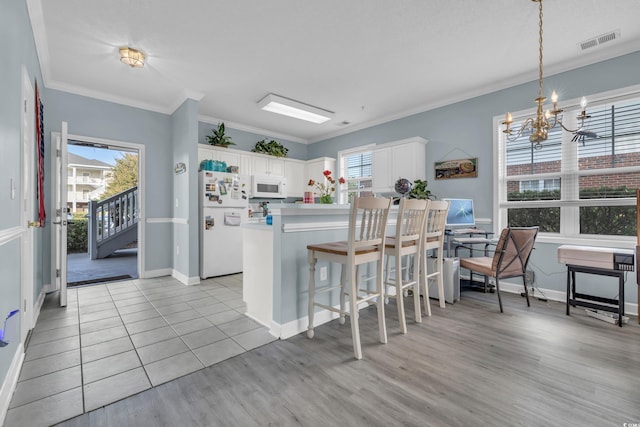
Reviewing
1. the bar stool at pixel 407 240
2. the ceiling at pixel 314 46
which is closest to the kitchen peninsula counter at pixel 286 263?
the bar stool at pixel 407 240

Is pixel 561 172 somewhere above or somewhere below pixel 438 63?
below

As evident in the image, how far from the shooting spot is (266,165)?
18.2 feet

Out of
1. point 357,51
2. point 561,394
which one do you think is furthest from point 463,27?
point 561,394

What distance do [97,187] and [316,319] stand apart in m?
9.55

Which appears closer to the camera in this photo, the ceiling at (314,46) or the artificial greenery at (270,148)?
the ceiling at (314,46)

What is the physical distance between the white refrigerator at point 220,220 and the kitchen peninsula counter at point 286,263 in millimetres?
1778

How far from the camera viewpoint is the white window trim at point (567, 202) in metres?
2.94

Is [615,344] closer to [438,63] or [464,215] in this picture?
[464,215]

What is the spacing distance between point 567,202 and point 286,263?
10.8ft

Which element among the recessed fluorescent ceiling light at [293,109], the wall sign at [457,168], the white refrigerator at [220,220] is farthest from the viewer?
the white refrigerator at [220,220]

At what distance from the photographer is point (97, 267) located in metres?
5.29

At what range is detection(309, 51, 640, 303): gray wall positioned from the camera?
2.98 metres

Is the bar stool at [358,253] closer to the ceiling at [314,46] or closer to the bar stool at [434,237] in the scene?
the bar stool at [434,237]

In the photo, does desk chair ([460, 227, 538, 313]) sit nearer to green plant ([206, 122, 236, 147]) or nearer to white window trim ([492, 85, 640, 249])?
white window trim ([492, 85, 640, 249])
